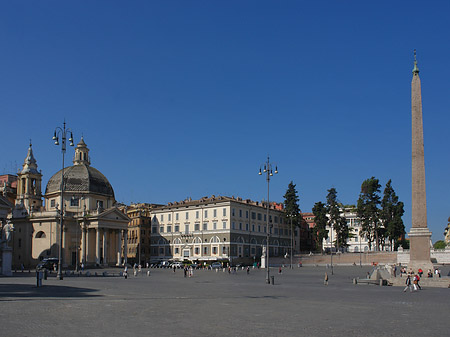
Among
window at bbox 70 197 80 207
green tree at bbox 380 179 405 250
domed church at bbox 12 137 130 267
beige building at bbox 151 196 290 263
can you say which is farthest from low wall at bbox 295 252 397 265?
window at bbox 70 197 80 207

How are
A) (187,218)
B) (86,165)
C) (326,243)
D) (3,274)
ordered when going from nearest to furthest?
1. (3,274)
2. (86,165)
3. (187,218)
4. (326,243)

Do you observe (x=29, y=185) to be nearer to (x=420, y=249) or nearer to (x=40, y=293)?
(x=40, y=293)

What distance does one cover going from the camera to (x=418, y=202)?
35.2 m

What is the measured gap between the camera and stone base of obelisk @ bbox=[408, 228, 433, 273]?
3497 cm

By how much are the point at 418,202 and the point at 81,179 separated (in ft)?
179

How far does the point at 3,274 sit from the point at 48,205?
33.4m

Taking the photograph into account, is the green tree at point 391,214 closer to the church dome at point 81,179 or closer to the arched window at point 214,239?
the arched window at point 214,239

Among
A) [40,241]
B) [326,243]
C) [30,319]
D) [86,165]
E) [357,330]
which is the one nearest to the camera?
[357,330]

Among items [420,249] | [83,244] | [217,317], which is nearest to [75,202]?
[83,244]

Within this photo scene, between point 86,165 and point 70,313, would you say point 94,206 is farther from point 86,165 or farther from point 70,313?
point 70,313

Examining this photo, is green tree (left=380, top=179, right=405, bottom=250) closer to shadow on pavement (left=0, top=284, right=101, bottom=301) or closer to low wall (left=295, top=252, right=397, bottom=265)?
low wall (left=295, top=252, right=397, bottom=265)

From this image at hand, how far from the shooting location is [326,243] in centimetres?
11612

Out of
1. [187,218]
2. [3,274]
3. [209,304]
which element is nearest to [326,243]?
[187,218]

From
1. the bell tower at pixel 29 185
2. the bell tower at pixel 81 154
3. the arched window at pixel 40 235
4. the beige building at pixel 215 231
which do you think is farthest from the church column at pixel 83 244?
the beige building at pixel 215 231
